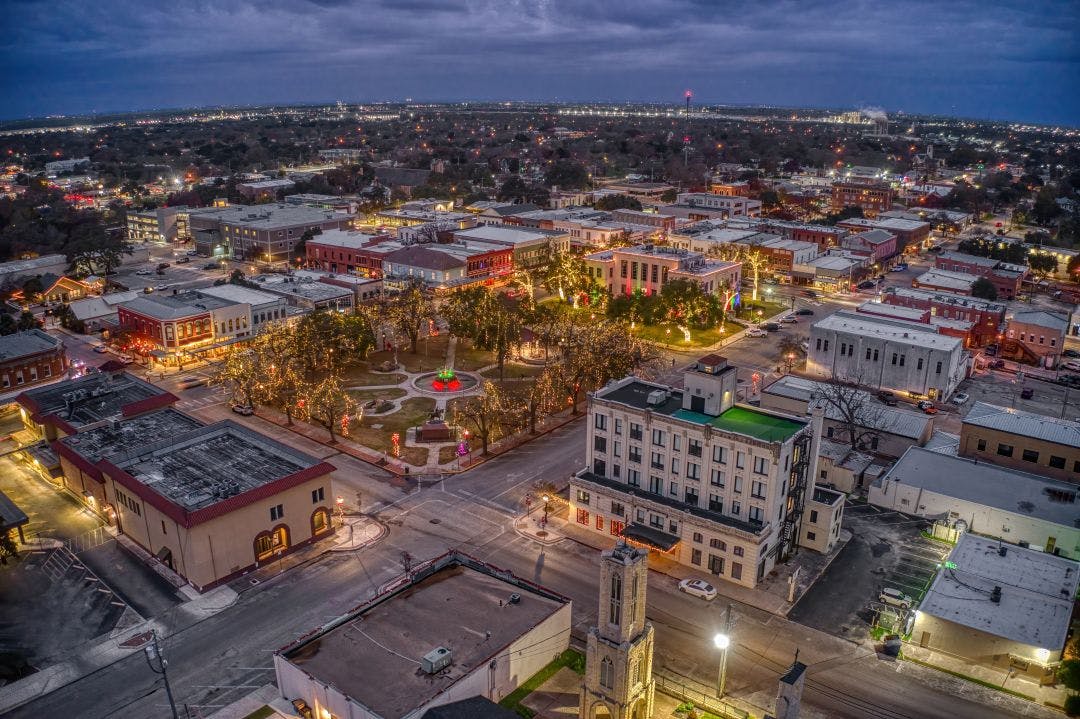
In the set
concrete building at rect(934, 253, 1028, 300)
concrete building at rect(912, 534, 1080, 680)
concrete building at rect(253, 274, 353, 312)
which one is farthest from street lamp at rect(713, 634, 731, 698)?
concrete building at rect(934, 253, 1028, 300)

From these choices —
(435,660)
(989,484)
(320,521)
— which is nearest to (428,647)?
(435,660)

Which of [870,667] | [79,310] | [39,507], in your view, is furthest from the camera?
[79,310]

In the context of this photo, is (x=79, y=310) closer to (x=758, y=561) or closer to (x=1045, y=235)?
(x=758, y=561)

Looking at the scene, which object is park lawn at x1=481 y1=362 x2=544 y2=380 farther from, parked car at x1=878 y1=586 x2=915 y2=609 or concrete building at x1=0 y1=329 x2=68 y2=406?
concrete building at x1=0 y1=329 x2=68 y2=406

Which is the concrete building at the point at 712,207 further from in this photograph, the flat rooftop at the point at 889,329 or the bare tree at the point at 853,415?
the bare tree at the point at 853,415

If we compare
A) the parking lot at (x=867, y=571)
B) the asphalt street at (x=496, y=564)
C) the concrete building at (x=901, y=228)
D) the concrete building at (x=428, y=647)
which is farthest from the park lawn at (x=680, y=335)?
the concrete building at (x=901, y=228)

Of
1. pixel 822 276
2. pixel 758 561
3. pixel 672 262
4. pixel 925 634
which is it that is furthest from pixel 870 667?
pixel 822 276

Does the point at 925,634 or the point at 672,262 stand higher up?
the point at 672,262
